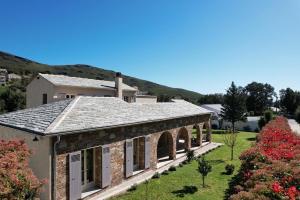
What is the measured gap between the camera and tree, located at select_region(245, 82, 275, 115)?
84.0 metres

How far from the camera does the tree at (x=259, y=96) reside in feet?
276

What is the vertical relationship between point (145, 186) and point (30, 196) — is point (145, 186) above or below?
below

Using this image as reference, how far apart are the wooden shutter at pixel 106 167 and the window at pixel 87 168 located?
0.77 m

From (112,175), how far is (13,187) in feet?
22.2

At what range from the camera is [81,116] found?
525 inches

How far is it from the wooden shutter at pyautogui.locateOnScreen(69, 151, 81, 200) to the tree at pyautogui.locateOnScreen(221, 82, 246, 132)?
1400 inches

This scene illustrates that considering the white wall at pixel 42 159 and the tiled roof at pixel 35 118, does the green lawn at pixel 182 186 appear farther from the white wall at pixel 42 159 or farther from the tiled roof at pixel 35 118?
the tiled roof at pixel 35 118

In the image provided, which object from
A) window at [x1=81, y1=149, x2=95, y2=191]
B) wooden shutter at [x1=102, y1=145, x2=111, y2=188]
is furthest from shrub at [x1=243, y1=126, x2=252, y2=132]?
window at [x1=81, y1=149, x2=95, y2=191]

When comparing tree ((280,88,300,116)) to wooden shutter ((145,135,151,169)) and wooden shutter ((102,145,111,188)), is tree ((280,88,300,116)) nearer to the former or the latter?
wooden shutter ((145,135,151,169))

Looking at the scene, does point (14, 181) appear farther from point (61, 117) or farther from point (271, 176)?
point (271, 176)

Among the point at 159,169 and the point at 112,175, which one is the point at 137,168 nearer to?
the point at 159,169

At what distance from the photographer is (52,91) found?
29.6 m

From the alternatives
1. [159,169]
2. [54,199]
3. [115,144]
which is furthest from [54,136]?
[159,169]

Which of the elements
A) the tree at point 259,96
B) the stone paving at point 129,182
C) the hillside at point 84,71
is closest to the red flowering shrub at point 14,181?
the stone paving at point 129,182
